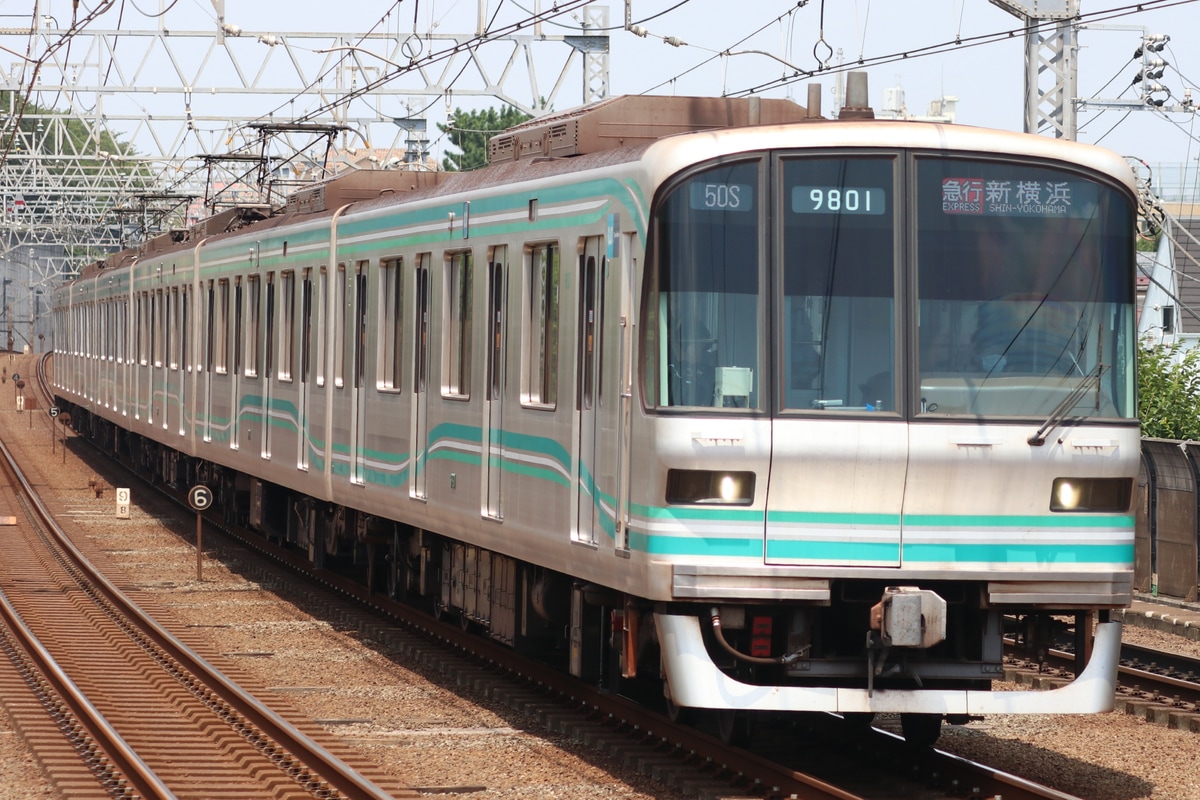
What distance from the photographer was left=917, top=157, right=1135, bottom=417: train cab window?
27.1ft

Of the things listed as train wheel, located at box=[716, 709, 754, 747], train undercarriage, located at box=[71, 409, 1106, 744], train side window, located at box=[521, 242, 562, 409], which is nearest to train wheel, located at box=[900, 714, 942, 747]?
train undercarriage, located at box=[71, 409, 1106, 744]

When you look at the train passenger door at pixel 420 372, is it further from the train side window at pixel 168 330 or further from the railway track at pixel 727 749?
the train side window at pixel 168 330

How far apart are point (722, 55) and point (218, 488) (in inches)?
339

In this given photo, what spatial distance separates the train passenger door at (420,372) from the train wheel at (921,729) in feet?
13.2

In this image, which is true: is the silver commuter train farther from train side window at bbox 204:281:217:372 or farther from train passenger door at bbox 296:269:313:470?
train side window at bbox 204:281:217:372

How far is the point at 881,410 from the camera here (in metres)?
8.19

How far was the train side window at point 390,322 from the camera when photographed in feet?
42.5

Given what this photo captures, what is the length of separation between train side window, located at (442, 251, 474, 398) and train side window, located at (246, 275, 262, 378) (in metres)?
6.51

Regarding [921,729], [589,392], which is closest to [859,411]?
[589,392]

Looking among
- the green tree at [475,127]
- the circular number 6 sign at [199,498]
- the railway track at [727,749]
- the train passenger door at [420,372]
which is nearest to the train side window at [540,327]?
the railway track at [727,749]

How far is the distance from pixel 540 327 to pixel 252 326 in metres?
8.73

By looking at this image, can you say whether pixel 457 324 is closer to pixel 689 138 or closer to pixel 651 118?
pixel 651 118

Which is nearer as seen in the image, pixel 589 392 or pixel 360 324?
pixel 589 392

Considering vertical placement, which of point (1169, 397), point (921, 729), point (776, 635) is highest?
point (1169, 397)
